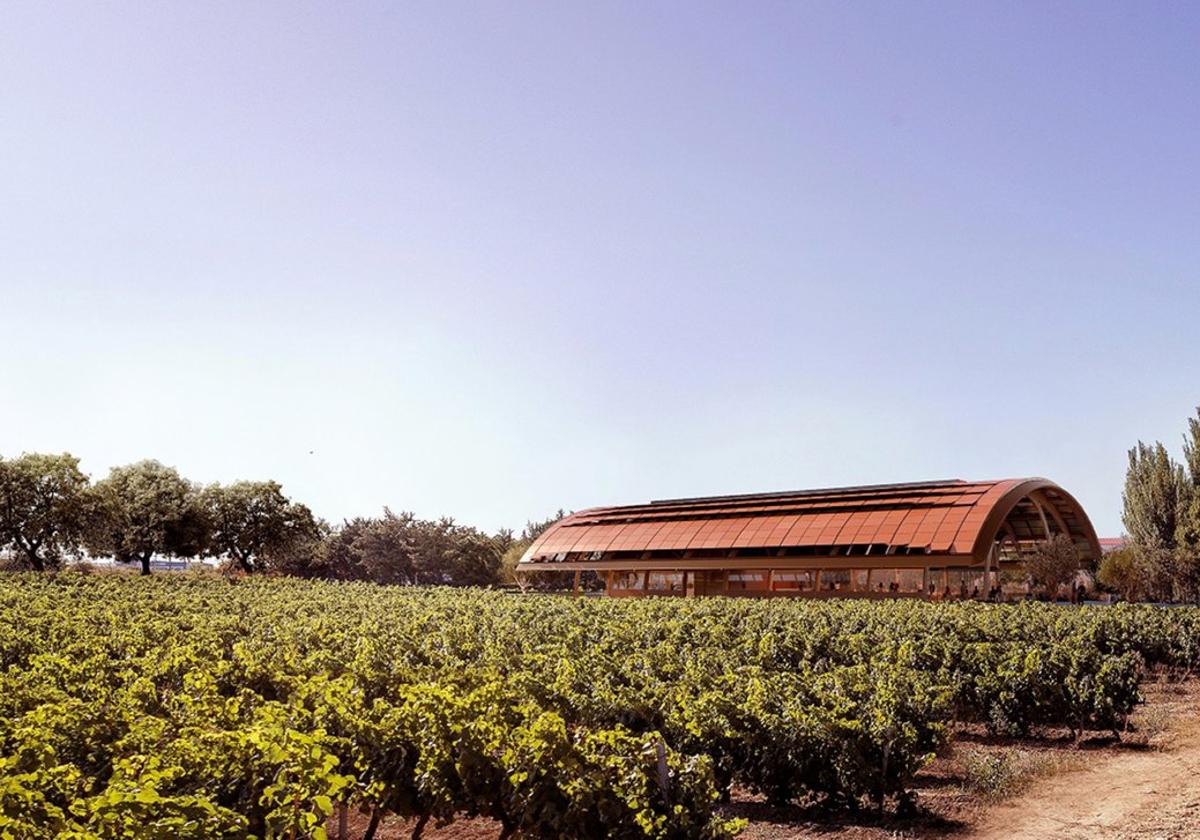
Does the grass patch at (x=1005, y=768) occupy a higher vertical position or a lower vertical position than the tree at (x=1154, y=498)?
lower

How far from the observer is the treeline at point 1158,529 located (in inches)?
1941

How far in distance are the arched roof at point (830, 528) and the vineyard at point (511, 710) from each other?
12.8m

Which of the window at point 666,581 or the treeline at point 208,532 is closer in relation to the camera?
the window at point 666,581

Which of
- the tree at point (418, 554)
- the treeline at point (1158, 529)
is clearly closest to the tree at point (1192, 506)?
the treeline at point (1158, 529)

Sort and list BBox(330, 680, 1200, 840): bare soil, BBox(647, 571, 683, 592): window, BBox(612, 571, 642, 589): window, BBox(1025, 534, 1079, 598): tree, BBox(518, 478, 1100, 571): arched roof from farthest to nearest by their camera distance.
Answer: BBox(612, 571, 642, 589): window
BBox(647, 571, 683, 592): window
BBox(1025, 534, 1079, 598): tree
BBox(518, 478, 1100, 571): arched roof
BBox(330, 680, 1200, 840): bare soil

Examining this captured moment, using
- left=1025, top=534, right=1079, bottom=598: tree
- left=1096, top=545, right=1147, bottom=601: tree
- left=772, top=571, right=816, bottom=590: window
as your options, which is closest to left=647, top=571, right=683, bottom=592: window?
left=772, top=571, right=816, bottom=590: window

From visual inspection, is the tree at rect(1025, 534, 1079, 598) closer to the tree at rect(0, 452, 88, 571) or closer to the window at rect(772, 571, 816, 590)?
the window at rect(772, 571, 816, 590)

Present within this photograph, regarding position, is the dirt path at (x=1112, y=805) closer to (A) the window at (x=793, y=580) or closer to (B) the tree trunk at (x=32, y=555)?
(A) the window at (x=793, y=580)

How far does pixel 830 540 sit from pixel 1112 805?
28739 millimetres

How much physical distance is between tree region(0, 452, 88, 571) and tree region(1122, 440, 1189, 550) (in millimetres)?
65598

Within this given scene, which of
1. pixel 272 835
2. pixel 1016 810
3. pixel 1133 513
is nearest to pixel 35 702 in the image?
Answer: pixel 272 835

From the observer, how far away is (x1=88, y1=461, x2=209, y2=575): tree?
2525 inches

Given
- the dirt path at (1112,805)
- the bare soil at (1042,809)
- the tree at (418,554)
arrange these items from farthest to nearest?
the tree at (418,554)
the bare soil at (1042,809)
the dirt path at (1112,805)

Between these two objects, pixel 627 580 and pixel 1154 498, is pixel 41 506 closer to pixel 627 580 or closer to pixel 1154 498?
pixel 627 580
